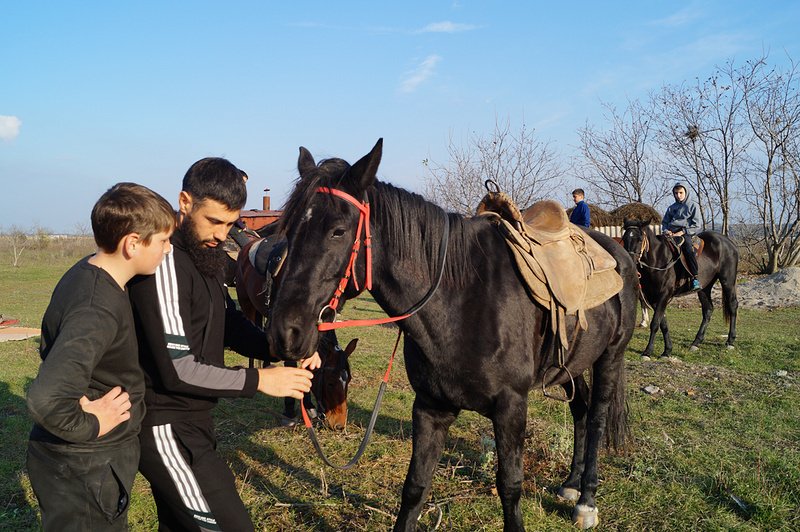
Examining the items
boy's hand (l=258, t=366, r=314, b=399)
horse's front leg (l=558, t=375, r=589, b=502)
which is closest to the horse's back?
horse's front leg (l=558, t=375, r=589, b=502)

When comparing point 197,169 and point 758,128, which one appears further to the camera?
point 758,128

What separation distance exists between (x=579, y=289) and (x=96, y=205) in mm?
2472

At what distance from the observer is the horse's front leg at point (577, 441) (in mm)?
3695

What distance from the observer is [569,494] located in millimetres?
3678

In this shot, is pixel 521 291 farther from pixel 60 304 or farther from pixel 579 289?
pixel 60 304

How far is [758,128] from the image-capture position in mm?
20391

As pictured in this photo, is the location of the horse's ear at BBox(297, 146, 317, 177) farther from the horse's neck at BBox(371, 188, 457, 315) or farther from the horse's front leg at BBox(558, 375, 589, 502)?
the horse's front leg at BBox(558, 375, 589, 502)

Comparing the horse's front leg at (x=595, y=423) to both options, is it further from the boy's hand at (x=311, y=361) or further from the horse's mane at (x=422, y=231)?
the boy's hand at (x=311, y=361)

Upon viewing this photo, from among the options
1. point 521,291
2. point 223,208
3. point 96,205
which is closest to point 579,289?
point 521,291

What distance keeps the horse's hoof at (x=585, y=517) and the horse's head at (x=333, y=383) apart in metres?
1.99

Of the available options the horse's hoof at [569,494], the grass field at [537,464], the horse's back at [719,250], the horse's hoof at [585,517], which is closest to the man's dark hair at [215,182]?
the grass field at [537,464]

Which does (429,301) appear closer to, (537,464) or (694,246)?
(537,464)

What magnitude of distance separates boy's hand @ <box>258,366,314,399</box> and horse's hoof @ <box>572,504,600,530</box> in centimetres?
220

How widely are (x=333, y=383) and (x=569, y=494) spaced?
6.50 feet
